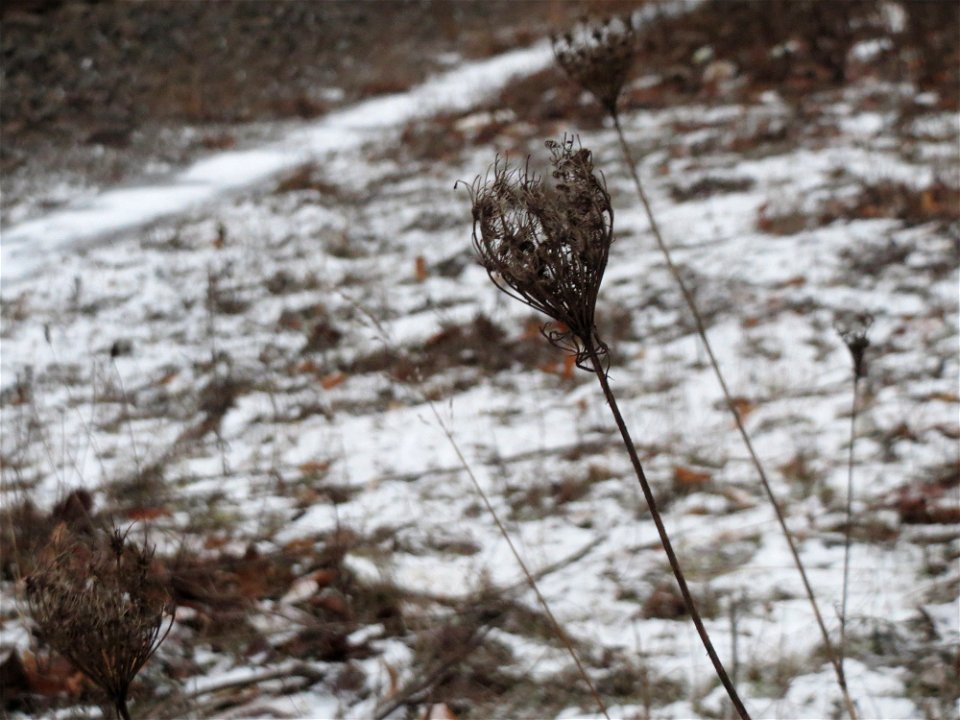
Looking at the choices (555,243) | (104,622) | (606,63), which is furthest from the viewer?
(606,63)

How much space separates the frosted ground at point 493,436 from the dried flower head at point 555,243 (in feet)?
1.91

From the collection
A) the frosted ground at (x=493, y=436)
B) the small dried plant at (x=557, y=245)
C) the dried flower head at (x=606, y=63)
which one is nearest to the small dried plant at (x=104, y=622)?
the frosted ground at (x=493, y=436)

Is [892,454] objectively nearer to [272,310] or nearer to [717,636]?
[717,636]

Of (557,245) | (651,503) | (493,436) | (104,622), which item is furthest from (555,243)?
(493,436)

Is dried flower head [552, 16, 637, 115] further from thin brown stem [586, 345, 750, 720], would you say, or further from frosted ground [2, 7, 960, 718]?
thin brown stem [586, 345, 750, 720]

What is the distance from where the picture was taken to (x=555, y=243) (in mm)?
1097

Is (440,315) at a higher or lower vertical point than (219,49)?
lower

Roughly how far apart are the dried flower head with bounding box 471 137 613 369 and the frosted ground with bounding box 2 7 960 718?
22.9 inches

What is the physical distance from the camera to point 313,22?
11.3 metres

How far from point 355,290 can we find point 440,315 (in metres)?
0.65

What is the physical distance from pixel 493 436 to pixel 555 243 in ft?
6.84

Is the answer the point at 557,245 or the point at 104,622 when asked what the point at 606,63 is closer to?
the point at 557,245

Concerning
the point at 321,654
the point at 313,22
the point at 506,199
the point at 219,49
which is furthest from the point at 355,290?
the point at 313,22

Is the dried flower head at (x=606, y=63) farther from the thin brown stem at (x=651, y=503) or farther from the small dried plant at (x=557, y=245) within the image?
the thin brown stem at (x=651, y=503)
